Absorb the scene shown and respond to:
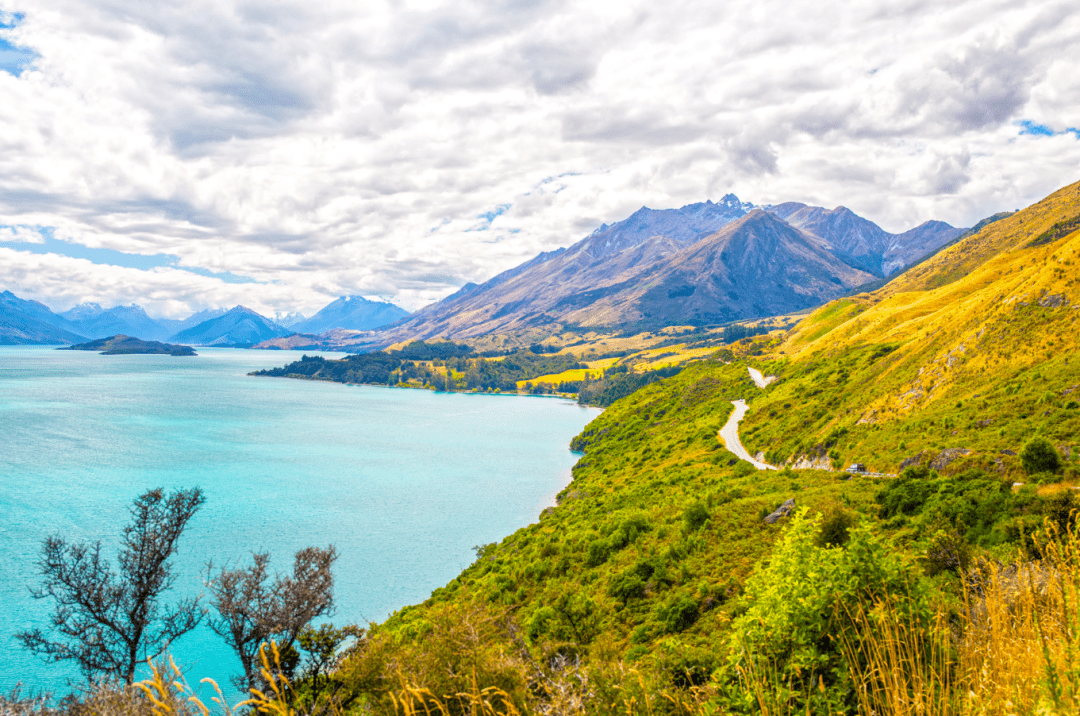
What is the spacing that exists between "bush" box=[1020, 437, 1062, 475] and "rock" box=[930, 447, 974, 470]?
4156 mm

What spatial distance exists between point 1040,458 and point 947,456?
560 cm

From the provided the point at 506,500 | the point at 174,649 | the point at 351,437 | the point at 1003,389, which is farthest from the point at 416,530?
the point at 351,437

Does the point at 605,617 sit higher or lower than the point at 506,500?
higher

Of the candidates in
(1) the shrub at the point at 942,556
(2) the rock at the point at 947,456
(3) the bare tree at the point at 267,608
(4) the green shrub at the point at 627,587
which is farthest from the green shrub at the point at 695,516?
(3) the bare tree at the point at 267,608

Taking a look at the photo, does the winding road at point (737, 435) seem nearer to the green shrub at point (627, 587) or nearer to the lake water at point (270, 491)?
the green shrub at point (627, 587)

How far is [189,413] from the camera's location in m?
167

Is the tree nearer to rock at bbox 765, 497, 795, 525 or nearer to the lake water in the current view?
the lake water

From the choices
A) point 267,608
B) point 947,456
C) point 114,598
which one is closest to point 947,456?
point 947,456

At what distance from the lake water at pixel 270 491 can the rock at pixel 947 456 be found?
4335cm

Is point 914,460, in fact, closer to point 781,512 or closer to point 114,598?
point 781,512

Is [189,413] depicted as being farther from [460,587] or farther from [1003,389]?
[1003,389]

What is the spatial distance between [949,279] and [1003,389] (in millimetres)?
110270

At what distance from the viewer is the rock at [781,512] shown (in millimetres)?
28078

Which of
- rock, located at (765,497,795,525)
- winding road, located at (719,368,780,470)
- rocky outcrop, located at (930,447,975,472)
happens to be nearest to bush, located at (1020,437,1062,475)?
rocky outcrop, located at (930,447,975,472)
